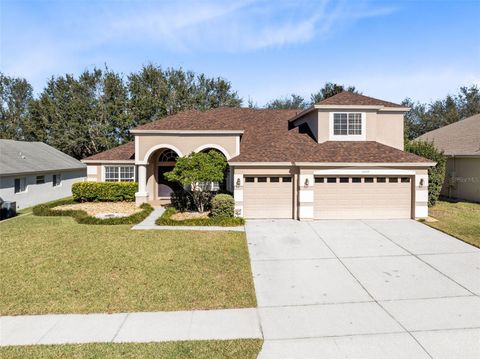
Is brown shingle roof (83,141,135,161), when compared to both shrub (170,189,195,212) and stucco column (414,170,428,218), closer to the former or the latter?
shrub (170,189,195,212)

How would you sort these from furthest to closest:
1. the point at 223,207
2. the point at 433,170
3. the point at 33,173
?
the point at 33,173, the point at 433,170, the point at 223,207

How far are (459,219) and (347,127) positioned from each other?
700 centimetres

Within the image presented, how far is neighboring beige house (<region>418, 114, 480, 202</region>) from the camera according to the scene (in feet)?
62.1

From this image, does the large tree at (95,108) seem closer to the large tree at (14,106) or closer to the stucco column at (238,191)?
the large tree at (14,106)

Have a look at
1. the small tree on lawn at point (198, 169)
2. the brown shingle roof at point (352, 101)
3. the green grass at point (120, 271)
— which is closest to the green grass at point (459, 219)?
the brown shingle roof at point (352, 101)

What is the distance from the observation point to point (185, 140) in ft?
56.3

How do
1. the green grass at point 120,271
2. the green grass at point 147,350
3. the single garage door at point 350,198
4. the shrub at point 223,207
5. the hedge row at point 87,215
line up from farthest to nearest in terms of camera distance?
the single garage door at point 350,198 → the shrub at point 223,207 → the hedge row at point 87,215 → the green grass at point 120,271 → the green grass at point 147,350

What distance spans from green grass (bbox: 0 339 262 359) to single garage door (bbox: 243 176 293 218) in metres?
9.84

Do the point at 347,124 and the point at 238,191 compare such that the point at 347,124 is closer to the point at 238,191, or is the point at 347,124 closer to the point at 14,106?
the point at 238,191

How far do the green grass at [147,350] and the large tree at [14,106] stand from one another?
43316mm

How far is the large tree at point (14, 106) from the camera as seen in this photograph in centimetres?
4043

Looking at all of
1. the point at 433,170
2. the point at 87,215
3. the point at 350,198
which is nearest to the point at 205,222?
the point at 87,215

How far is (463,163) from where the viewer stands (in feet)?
65.5

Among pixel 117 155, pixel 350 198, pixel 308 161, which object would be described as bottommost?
pixel 350 198
